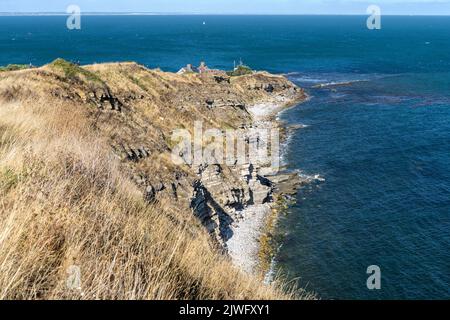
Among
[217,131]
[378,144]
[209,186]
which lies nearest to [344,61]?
[378,144]

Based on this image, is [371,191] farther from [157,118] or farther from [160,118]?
[157,118]

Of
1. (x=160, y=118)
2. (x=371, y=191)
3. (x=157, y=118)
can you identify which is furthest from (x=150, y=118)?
(x=371, y=191)

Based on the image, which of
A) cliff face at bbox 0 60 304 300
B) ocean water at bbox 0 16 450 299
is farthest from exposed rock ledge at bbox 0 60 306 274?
ocean water at bbox 0 16 450 299

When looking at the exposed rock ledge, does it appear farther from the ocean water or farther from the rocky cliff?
the ocean water

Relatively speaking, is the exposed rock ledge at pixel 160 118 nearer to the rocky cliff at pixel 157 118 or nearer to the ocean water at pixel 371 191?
the rocky cliff at pixel 157 118

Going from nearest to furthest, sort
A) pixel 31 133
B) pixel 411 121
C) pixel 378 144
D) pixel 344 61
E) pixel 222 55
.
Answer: pixel 31 133, pixel 378 144, pixel 411 121, pixel 344 61, pixel 222 55

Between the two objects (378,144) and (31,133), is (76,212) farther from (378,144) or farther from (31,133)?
(378,144)

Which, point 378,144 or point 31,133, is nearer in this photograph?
point 31,133

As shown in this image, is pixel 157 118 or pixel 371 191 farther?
pixel 157 118
